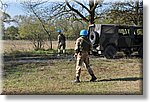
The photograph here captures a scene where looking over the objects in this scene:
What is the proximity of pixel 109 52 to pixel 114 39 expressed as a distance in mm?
439

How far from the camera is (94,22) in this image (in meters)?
5.92

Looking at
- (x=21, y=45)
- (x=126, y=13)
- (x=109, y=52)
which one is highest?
(x=126, y=13)

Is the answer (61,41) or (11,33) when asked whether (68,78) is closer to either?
(61,41)

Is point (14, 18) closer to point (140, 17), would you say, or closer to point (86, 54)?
point (86, 54)

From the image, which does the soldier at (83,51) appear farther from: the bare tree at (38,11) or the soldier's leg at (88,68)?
the bare tree at (38,11)

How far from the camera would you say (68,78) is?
18.7 feet

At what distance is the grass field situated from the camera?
5.50 meters

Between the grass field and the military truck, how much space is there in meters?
0.19

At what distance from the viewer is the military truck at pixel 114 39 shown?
19.5 ft

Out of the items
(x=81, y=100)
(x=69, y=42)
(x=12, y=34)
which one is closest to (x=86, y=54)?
(x=69, y=42)

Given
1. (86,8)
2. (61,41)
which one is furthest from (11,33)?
(86,8)

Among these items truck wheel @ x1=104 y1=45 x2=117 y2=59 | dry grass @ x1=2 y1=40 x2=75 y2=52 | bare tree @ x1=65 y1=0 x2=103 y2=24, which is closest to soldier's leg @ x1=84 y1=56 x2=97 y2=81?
Result: dry grass @ x1=2 y1=40 x2=75 y2=52

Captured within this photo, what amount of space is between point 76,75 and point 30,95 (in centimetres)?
72

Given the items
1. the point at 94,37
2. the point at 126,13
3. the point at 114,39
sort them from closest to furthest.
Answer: the point at 126,13, the point at 94,37, the point at 114,39
